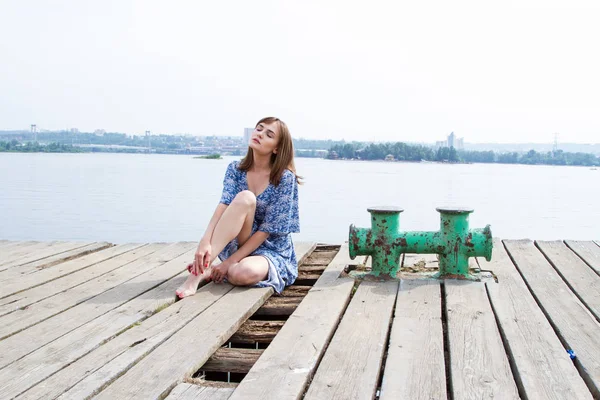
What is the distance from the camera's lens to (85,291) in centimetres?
419

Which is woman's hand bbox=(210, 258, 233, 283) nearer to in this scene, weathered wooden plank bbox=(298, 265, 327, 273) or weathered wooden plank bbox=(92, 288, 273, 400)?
weathered wooden plank bbox=(92, 288, 273, 400)

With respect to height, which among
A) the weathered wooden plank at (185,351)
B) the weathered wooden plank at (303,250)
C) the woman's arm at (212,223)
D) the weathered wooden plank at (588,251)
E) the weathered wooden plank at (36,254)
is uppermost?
the woman's arm at (212,223)

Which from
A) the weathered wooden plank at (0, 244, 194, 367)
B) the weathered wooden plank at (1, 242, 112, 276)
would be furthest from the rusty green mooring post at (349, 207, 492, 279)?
the weathered wooden plank at (1, 242, 112, 276)

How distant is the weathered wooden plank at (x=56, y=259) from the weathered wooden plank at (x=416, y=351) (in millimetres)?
2760

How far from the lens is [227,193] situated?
176 inches

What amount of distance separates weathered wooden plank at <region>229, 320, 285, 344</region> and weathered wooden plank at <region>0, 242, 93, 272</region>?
6.88ft

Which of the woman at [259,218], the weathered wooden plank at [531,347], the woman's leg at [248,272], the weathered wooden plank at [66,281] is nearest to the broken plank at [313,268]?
the woman at [259,218]

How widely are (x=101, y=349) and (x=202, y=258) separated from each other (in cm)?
115

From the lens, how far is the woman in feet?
13.8

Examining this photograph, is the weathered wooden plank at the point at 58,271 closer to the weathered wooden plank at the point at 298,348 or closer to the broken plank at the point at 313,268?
Answer: the broken plank at the point at 313,268

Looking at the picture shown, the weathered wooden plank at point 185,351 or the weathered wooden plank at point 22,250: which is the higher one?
the weathered wooden plank at point 185,351

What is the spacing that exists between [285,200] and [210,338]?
1519 millimetres

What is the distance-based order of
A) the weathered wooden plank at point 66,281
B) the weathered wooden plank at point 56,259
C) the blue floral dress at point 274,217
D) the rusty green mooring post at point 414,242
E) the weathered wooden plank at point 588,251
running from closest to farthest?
the weathered wooden plank at point 66,281 → the blue floral dress at point 274,217 → the rusty green mooring post at point 414,242 → the weathered wooden plank at point 56,259 → the weathered wooden plank at point 588,251

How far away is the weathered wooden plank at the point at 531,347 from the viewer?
Result: 2.56m
